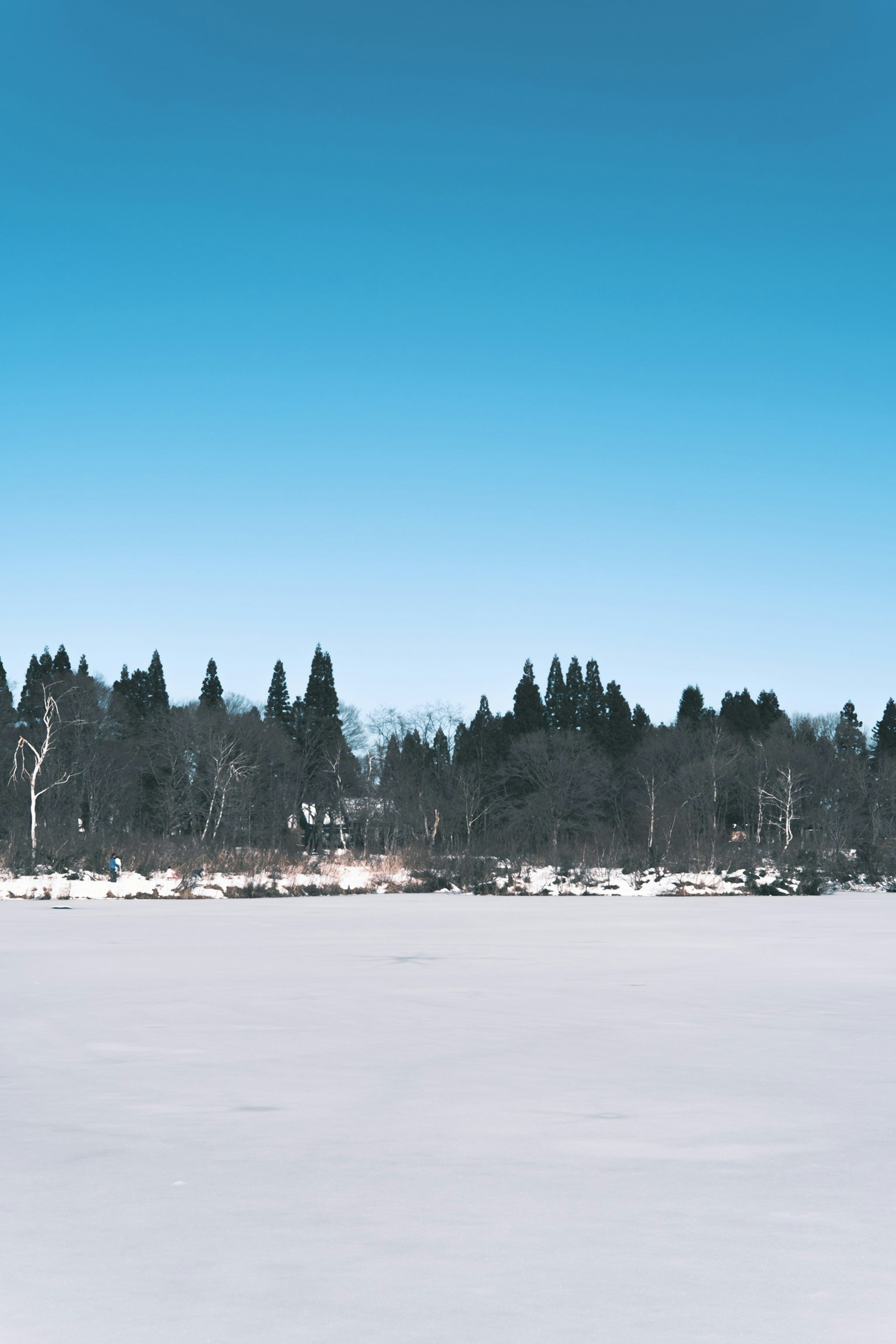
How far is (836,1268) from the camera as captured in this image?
4.91 m

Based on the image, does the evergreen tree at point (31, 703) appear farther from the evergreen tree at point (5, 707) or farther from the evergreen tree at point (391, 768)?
the evergreen tree at point (391, 768)

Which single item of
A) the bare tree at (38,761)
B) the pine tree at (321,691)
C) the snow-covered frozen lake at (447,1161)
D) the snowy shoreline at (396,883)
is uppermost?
the pine tree at (321,691)

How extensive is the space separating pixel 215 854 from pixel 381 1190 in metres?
40.1

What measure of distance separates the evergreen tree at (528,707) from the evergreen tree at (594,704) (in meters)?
3.88

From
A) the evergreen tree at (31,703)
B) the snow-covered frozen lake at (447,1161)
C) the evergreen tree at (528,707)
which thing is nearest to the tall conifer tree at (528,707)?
the evergreen tree at (528,707)

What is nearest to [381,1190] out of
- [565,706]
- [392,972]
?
[392,972]

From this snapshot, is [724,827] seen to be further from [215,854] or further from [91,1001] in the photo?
[91,1001]

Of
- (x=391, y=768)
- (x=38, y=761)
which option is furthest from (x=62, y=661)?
(x=38, y=761)

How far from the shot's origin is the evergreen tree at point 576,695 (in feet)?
309

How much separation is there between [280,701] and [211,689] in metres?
5.25

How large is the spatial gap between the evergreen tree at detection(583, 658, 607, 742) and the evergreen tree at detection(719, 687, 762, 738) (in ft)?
37.8

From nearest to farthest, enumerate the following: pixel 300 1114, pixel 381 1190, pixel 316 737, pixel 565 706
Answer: pixel 381 1190, pixel 300 1114, pixel 316 737, pixel 565 706

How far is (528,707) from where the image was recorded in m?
92.0

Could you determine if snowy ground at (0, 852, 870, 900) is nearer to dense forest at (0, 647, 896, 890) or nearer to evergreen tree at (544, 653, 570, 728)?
Result: dense forest at (0, 647, 896, 890)
